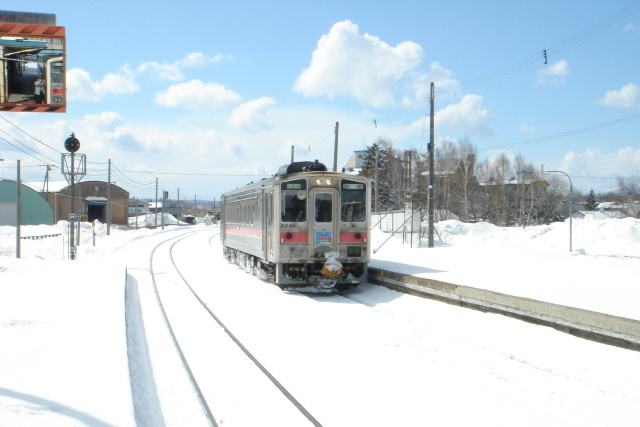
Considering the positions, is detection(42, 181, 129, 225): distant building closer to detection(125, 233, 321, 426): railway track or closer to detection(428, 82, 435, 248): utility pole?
detection(428, 82, 435, 248): utility pole

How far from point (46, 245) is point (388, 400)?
36.5 meters

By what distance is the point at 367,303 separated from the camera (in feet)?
43.3

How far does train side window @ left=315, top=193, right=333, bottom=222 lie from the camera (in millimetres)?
14438

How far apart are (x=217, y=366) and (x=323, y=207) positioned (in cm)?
738

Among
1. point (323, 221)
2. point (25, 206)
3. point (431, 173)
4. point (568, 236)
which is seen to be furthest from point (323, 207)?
point (25, 206)

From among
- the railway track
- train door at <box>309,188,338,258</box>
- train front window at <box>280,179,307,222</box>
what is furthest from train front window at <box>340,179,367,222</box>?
the railway track

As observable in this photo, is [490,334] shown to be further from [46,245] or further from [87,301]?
[46,245]

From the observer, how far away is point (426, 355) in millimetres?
7879

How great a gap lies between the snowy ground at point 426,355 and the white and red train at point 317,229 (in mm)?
825

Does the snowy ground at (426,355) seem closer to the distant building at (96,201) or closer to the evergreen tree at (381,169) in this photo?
the evergreen tree at (381,169)

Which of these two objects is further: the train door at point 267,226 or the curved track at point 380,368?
the train door at point 267,226

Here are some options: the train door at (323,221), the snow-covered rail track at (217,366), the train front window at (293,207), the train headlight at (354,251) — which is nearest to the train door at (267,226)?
the train front window at (293,207)

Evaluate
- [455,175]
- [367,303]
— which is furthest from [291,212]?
[455,175]

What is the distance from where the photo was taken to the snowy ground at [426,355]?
5519 millimetres
